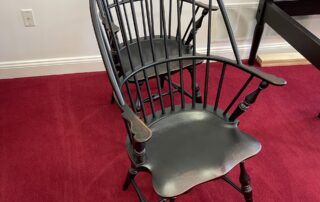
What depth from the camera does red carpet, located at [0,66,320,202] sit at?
1560 mm

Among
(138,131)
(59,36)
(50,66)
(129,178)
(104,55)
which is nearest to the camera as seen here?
(138,131)

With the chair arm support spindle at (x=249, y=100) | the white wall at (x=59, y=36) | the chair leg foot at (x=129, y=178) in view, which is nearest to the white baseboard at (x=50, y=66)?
the white wall at (x=59, y=36)

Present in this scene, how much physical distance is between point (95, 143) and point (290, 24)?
1385 mm

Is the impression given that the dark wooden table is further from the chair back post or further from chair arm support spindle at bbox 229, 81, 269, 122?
the chair back post

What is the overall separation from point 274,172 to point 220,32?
1.15 m

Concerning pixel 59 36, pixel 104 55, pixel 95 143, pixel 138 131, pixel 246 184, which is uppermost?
pixel 104 55

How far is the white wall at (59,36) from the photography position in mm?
2039

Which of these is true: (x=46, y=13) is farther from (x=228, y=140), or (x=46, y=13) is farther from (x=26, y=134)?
(x=228, y=140)

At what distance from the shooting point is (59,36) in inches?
85.1

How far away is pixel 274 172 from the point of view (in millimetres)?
1652

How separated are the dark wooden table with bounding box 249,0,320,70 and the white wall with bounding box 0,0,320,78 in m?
0.14

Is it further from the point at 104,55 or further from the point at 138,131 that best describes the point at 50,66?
the point at 138,131

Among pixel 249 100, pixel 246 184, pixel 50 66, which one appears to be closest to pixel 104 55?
pixel 249 100

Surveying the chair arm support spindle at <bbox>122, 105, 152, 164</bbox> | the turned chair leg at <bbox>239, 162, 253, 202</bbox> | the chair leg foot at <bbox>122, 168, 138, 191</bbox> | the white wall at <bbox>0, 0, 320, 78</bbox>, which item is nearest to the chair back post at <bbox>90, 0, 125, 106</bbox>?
the chair arm support spindle at <bbox>122, 105, 152, 164</bbox>
